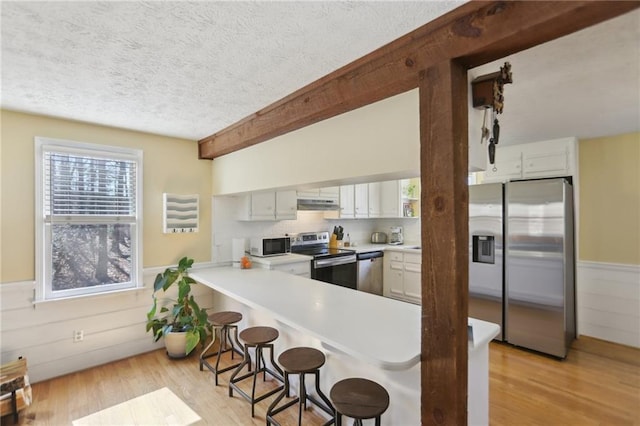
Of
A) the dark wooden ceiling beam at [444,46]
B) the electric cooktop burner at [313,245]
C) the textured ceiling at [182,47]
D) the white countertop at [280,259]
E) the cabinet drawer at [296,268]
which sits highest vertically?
the textured ceiling at [182,47]

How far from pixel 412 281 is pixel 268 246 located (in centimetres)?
223

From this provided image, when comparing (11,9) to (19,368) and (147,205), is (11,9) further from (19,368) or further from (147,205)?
(19,368)

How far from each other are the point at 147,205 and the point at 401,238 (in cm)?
405

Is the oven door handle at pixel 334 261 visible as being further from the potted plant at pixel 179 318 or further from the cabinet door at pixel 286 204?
the potted plant at pixel 179 318

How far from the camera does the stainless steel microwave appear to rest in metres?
3.81

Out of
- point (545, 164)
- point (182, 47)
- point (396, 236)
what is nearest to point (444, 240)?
point (182, 47)

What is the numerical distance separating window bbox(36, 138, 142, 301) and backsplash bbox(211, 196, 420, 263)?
2.82 feet

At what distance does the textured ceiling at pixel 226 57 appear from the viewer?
1.29 meters

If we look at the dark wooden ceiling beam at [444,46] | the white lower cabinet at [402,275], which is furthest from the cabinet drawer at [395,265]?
the dark wooden ceiling beam at [444,46]

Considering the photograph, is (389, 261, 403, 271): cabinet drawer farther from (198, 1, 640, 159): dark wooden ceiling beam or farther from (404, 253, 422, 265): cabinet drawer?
(198, 1, 640, 159): dark wooden ceiling beam

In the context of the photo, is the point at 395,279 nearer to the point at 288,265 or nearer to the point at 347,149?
the point at 288,265

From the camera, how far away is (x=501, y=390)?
2.53 m

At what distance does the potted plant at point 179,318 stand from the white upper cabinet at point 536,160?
3414mm

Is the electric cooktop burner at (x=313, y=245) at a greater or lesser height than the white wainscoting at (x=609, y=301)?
greater
